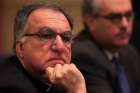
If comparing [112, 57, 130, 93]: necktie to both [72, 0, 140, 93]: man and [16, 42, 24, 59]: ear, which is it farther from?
[16, 42, 24, 59]: ear

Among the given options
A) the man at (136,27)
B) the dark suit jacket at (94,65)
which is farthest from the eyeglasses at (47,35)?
the man at (136,27)

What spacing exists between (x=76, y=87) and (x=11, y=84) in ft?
1.02

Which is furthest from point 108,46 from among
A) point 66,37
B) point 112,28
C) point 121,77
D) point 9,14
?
point 9,14

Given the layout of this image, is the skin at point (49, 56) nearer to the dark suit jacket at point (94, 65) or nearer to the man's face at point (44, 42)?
the man's face at point (44, 42)

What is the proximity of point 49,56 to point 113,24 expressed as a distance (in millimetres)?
1340

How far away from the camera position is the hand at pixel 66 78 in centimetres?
270

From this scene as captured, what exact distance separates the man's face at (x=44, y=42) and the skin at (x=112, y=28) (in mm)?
1191

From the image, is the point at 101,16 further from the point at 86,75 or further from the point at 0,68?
the point at 0,68

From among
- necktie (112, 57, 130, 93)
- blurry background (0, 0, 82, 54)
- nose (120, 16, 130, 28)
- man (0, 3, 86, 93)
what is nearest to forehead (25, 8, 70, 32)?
man (0, 3, 86, 93)

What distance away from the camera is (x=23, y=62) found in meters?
2.80

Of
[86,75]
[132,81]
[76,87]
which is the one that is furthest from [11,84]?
[132,81]

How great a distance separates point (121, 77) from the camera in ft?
12.5

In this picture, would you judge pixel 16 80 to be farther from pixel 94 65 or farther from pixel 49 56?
pixel 94 65

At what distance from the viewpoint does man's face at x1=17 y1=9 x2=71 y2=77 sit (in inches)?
108
